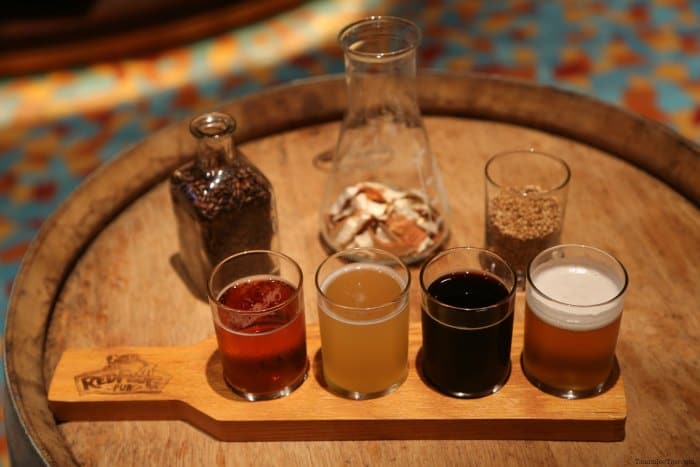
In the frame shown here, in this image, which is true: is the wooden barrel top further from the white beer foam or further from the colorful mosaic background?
the colorful mosaic background

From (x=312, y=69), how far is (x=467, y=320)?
204cm

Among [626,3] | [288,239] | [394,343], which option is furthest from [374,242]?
[626,3]

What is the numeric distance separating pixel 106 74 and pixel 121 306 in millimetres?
1901

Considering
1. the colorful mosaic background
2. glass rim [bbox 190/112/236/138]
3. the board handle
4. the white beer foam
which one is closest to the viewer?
the white beer foam

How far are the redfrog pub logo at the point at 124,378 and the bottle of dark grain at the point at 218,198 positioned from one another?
18 centimetres

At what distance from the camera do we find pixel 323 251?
4.10ft

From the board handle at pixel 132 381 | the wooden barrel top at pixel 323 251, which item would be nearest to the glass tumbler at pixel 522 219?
the wooden barrel top at pixel 323 251

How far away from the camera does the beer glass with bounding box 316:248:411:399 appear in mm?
916

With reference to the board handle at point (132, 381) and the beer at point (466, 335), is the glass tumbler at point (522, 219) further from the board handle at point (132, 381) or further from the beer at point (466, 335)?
the board handle at point (132, 381)

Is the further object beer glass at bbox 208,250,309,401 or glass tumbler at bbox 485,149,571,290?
glass tumbler at bbox 485,149,571,290

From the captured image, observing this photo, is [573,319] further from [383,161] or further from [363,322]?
[383,161]

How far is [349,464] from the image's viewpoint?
0.94 meters

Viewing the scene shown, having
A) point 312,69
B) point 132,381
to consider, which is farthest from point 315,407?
point 312,69

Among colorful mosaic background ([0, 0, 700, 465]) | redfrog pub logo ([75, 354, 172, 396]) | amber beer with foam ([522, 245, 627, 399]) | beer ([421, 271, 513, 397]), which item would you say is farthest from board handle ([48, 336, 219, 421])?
colorful mosaic background ([0, 0, 700, 465])
